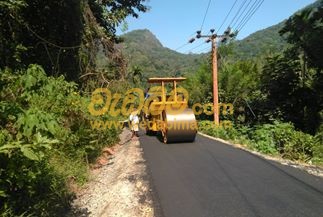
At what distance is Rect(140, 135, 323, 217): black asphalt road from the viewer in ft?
21.1

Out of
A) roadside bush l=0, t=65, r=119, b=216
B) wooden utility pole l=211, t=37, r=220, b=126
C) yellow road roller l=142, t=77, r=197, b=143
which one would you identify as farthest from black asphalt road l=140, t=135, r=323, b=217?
wooden utility pole l=211, t=37, r=220, b=126

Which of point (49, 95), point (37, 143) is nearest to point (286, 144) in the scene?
point (49, 95)

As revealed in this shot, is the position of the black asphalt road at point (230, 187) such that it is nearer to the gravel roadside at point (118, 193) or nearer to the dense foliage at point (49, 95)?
the gravel roadside at point (118, 193)

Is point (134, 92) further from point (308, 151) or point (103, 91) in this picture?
point (308, 151)

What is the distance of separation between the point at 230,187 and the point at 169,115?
6.50 meters

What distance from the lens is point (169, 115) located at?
45.9 feet

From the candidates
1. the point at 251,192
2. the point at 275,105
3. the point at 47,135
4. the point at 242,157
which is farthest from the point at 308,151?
the point at 275,105

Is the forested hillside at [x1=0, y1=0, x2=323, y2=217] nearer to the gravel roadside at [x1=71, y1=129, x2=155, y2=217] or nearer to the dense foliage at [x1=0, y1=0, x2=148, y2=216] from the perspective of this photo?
the dense foliage at [x1=0, y1=0, x2=148, y2=216]

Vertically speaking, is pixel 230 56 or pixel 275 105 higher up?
pixel 230 56

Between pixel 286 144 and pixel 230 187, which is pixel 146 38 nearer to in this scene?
pixel 286 144

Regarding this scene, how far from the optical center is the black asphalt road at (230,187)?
642cm

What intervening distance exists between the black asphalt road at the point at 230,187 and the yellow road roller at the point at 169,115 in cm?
238

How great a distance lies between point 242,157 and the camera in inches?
427

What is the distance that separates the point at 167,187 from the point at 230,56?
152ft
